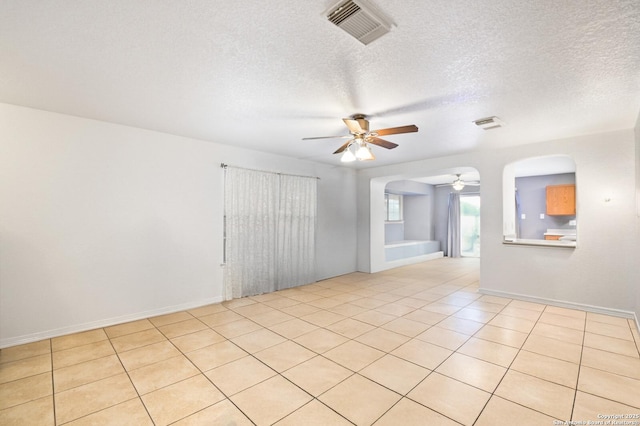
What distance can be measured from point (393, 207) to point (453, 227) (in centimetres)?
208

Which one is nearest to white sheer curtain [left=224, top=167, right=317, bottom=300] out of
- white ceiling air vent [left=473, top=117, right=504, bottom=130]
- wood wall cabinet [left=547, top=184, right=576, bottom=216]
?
white ceiling air vent [left=473, top=117, right=504, bottom=130]

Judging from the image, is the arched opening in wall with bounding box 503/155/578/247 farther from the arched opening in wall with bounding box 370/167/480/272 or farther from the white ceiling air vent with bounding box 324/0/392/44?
the white ceiling air vent with bounding box 324/0/392/44

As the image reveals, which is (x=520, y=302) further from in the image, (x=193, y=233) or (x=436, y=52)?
(x=193, y=233)

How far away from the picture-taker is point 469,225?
31.9ft

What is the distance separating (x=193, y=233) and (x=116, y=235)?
3.06ft

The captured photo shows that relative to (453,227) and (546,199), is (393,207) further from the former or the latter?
(546,199)

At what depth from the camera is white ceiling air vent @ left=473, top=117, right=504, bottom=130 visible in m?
3.28

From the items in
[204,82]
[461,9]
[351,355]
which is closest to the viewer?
[461,9]

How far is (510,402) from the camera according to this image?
1.97 metres

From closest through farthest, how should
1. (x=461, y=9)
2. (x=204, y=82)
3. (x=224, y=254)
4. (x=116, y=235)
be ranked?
(x=461, y=9) < (x=204, y=82) < (x=116, y=235) < (x=224, y=254)

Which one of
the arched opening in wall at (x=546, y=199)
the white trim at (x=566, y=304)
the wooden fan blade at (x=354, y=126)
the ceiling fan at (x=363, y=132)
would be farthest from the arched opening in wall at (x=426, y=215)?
the wooden fan blade at (x=354, y=126)

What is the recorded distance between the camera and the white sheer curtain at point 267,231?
4.52m

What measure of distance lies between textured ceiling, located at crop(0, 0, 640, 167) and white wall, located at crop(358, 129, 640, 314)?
1.51ft

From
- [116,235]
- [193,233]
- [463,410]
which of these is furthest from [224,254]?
[463,410]
